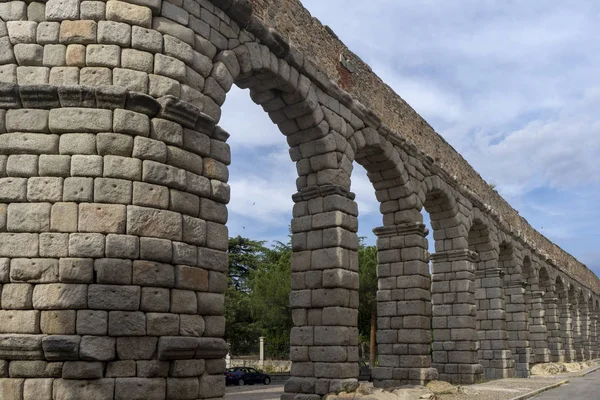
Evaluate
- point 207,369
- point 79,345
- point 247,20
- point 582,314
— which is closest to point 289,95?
point 247,20

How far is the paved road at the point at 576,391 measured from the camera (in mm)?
15219

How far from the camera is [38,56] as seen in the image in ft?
25.5

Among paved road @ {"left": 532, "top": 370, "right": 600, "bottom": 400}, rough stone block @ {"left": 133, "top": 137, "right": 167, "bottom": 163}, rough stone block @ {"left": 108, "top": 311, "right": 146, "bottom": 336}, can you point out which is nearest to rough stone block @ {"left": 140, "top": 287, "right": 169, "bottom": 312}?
rough stone block @ {"left": 108, "top": 311, "right": 146, "bottom": 336}

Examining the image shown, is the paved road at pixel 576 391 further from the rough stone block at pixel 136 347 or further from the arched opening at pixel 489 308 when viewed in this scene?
the rough stone block at pixel 136 347

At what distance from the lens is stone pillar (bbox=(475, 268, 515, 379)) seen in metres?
20.5

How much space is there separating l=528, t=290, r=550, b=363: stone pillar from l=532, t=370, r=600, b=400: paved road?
6451 millimetres

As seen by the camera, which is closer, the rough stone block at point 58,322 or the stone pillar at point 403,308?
the rough stone block at point 58,322

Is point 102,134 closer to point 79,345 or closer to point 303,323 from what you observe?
point 79,345

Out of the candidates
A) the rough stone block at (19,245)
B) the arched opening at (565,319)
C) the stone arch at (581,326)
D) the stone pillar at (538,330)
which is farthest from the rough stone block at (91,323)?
the stone arch at (581,326)

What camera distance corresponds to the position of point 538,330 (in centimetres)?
2777

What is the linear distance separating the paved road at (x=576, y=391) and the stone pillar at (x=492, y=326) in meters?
2.01

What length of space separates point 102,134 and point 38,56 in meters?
1.35

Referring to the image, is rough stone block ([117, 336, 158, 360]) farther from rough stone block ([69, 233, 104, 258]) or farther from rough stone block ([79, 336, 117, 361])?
rough stone block ([69, 233, 104, 258])

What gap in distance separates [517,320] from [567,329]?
40.9 feet
